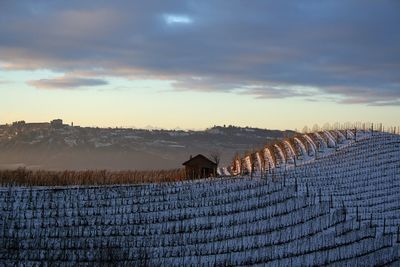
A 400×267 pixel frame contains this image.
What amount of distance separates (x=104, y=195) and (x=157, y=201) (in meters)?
3.29

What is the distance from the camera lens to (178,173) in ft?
148

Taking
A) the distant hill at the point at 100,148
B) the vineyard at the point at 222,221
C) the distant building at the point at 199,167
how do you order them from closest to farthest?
the vineyard at the point at 222,221 → the distant building at the point at 199,167 → the distant hill at the point at 100,148

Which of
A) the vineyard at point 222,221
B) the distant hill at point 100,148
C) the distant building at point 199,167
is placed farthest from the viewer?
the distant hill at point 100,148

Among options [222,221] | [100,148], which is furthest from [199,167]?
[100,148]

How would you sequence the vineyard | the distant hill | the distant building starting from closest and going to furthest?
the vineyard, the distant building, the distant hill

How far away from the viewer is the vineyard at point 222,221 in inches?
771

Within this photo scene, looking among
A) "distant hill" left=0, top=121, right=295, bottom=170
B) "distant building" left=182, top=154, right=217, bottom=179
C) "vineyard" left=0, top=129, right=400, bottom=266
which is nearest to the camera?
"vineyard" left=0, top=129, right=400, bottom=266

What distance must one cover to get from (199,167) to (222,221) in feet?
64.2

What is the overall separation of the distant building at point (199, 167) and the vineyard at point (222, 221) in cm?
774

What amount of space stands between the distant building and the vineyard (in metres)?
7.74

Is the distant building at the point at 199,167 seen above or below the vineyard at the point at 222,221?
above

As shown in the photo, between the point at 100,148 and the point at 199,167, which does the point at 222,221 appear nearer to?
the point at 199,167

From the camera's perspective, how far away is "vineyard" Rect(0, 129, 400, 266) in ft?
64.2

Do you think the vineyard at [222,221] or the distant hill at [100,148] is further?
the distant hill at [100,148]
